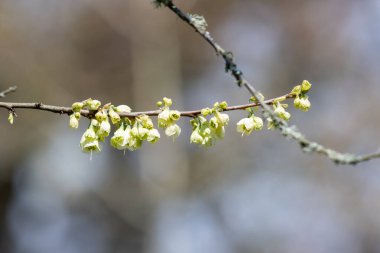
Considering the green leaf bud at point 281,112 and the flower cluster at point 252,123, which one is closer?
the green leaf bud at point 281,112

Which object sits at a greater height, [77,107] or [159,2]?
[159,2]

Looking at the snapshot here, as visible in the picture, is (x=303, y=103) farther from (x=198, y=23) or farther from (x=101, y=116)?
(x=101, y=116)

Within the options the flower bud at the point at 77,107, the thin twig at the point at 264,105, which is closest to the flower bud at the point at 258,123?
the thin twig at the point at 264,105

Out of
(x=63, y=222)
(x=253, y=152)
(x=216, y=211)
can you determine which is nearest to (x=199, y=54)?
(x=253, y=152)

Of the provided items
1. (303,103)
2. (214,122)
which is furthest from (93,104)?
(303,103)

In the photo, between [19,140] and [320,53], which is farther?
[320,53]

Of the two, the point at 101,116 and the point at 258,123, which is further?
the point at 258,123

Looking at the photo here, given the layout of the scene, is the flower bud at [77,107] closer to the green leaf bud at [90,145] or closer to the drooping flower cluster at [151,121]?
the drooping flower cluster at [151,121]

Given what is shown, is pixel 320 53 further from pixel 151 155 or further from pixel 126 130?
pixel 126 130
